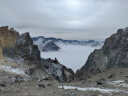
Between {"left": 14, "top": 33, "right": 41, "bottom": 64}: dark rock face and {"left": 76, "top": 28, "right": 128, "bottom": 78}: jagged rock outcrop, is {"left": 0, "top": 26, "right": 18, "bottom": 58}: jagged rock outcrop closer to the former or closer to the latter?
{"left": 14, "top": 33, "right": 41, "bottom": 64}: dark rock face

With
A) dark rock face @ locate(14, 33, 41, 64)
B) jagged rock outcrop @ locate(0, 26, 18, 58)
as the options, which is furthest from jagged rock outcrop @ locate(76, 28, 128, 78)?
jagged rock outcrop @ locate(0, 26, 18, 58)

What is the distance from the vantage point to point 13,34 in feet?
180

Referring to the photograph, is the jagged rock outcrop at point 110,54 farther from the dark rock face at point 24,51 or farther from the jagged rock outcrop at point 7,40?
the jagged rock outcrop at point 7,40

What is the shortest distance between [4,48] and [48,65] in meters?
21.9

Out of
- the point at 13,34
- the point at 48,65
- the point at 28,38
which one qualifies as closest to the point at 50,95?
the point at 13,34

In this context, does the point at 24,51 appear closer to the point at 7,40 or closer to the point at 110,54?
the point at 7,40

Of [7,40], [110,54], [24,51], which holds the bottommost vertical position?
[110,54]

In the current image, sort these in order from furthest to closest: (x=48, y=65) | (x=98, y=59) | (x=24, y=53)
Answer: (x=48, y=65) → (x=98, y=59) → (x=24, y=53)

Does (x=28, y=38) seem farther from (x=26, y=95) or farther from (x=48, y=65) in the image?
(x=26, y=95)

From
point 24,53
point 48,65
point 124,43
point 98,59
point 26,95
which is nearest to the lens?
point 26,95

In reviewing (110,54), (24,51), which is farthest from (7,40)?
(110,54)

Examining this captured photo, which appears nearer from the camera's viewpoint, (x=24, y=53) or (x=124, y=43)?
(x=124, y=43)

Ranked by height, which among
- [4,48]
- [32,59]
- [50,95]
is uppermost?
[4,48]

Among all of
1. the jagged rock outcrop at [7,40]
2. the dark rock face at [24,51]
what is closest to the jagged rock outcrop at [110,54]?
the dark rock face at [24,51]
